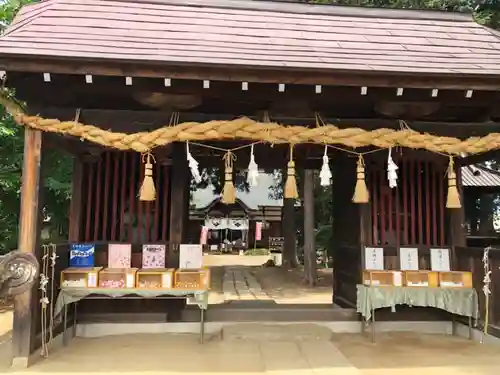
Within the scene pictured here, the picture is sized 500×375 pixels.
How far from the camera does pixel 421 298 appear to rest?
19.1 ft

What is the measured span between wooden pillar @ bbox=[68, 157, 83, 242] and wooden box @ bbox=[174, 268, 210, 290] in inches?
66.5

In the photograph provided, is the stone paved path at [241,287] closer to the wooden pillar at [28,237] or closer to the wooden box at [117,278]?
the wooden box at [117,278]

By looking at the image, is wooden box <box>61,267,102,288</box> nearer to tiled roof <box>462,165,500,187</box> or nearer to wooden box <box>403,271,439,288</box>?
wooden box <box>403,271,439,288</box>

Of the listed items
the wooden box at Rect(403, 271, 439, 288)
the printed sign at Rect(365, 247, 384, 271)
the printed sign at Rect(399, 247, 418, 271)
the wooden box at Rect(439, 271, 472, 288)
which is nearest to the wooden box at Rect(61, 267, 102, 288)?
the printed sign at Rect(365, 247, 384, 271)

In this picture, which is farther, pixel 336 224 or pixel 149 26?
pixel 336 224

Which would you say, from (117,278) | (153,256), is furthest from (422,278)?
(117,278)

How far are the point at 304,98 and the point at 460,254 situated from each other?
11.5 ft

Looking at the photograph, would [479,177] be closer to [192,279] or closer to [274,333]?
[274,333]

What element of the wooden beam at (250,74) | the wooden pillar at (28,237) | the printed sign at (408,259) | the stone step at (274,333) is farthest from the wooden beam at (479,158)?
the wooden pillar at (28,237)

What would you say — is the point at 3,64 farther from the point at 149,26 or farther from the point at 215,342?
the point at 215,342

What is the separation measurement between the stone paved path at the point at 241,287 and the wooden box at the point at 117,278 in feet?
17.5

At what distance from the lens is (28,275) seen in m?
3.94

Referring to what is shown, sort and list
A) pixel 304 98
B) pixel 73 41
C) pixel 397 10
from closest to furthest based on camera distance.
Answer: pixel 73 41 < pixel 304 98 < pixel 397 10

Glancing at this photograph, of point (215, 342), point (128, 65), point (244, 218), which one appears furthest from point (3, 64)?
point (244, 218)
